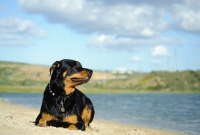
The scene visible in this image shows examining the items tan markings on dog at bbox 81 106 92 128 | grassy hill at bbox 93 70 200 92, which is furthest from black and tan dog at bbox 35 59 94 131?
grassy hill at bbox 93 70 200 92

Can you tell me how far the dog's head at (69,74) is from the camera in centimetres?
873

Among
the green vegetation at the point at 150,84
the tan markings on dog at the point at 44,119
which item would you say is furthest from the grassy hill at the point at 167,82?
the tan markings on dog at the point at 44,119

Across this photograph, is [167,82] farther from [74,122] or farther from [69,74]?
[69,74]

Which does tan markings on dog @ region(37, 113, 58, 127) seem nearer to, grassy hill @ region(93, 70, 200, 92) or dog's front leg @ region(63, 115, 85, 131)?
dog's front leg @ region(63, 115, 85, 131)

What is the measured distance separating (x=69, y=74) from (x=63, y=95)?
57 centimetres

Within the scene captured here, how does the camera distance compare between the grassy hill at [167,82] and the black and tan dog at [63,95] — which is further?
the grassy hill at [167,82]

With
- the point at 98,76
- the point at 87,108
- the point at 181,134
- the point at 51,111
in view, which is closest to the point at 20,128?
the point at 51,111

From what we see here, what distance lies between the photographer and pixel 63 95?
890 cm

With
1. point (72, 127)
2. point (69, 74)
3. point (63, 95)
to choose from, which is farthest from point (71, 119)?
point (69, 74)

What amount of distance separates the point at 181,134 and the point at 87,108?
15.0ft

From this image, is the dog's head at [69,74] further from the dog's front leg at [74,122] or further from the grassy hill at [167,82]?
the grassy hill at [167,82]

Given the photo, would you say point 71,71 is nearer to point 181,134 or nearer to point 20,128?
point 20,128

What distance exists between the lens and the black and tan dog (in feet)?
28.7

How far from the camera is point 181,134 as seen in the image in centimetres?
1338
